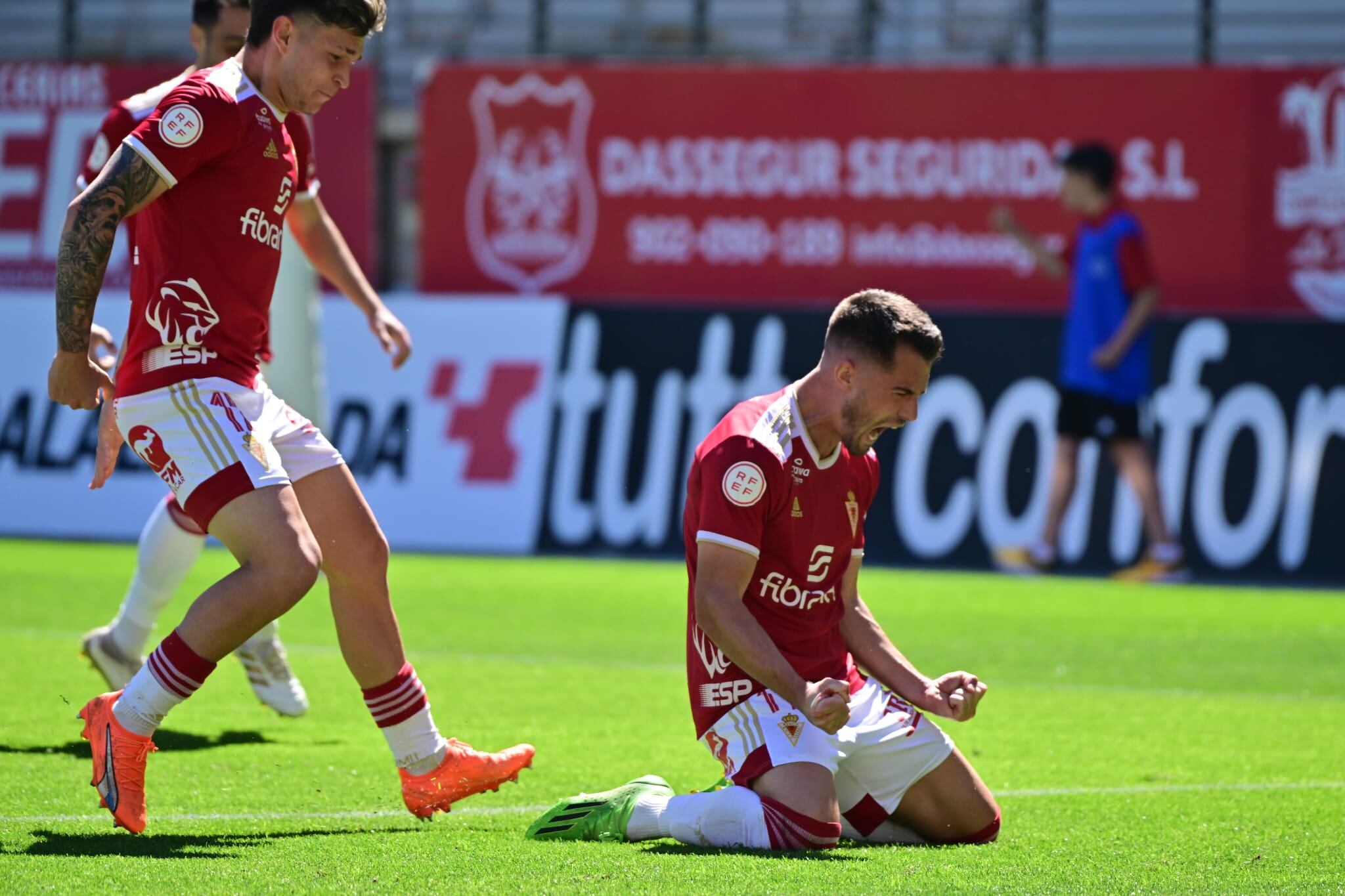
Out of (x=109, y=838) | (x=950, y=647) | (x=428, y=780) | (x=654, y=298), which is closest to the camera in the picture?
(x=109, y=838)

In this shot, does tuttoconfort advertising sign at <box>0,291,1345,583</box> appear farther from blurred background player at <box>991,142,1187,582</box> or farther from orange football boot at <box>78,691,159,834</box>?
orange football boot at <box>78,691,159,834</box>

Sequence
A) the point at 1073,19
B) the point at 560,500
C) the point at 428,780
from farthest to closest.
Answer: the point at 1073,19 → the point at 560,500 → the point at 428,780

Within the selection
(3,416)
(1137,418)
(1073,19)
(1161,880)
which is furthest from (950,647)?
(1073,19)

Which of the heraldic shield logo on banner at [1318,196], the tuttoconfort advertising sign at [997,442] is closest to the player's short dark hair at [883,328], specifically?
the tuttoconfort advertising sign at [997,442]

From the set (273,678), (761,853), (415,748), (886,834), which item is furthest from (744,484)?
(273,678)

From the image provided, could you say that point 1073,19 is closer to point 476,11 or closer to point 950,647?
point 476,11

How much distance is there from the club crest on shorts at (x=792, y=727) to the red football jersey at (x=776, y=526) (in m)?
0.12

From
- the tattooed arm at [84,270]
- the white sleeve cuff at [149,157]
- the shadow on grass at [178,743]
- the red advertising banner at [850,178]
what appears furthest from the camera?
the red advertising banner at [850,178]

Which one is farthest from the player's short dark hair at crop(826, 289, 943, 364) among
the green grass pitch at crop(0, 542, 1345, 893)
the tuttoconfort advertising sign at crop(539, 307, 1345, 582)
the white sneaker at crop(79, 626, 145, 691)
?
the tuttoconfort advertising sign at crop(539, 307, 1345, 582)

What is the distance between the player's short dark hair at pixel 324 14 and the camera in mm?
4832

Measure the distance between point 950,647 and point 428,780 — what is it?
14.4 ft

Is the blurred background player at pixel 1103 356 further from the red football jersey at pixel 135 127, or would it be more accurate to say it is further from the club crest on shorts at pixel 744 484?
the club crest on shorts at pixel 744 484

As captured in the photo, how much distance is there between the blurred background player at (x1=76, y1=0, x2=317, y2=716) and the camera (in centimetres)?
635

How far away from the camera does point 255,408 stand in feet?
16.1
